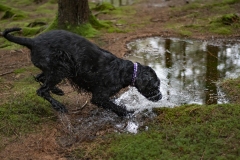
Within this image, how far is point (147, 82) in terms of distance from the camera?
19.0 feet

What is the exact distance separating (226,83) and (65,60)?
365 centimetres

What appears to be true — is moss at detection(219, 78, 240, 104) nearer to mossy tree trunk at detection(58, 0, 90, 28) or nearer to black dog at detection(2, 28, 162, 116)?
black dog at detection(2, 28, 162, 116)

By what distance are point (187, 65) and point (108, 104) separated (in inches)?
139

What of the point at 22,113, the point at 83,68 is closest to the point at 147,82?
the point at 83,68

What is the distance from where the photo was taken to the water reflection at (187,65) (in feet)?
21.7

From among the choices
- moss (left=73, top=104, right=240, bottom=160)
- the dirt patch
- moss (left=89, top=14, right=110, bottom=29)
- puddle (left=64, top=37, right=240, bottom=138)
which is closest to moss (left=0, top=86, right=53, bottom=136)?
the dirt patch

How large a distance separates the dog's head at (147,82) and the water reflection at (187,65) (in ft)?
0.91

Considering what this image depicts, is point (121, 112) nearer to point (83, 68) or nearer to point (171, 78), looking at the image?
point (83, 68)

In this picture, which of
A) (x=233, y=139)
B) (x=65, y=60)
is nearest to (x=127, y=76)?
(x=65, y=60)

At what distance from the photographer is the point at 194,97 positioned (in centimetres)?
658

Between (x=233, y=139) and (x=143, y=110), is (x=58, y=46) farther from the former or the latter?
(x=233, y=139)

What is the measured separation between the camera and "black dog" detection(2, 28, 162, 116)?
17.7ft

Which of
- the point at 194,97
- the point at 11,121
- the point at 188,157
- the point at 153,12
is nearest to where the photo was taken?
the point at 188,157

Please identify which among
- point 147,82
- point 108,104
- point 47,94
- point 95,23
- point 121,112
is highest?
point 95,23
